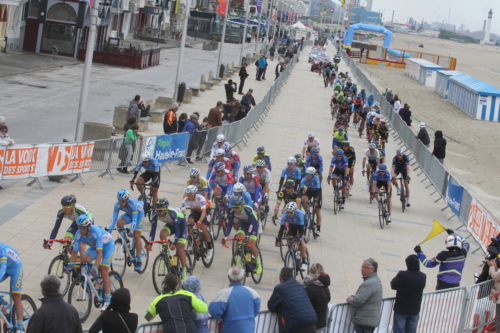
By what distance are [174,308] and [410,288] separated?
12.2 feet

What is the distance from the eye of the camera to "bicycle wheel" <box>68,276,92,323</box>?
9.29m

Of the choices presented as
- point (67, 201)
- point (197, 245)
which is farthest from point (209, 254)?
point (67, 201)

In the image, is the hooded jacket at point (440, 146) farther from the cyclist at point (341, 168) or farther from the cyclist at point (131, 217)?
the cyclist at point (131, 217)

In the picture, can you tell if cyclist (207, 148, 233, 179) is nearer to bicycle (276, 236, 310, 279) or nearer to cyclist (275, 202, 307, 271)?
cyclist (275, 202, 307, 271)

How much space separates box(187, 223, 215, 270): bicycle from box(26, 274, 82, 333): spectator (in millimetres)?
5558

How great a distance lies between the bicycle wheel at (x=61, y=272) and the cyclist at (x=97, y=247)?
0.31m

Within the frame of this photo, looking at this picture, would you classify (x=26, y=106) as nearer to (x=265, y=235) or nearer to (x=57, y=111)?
(x=57, y=111)

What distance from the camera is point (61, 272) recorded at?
10109 mm

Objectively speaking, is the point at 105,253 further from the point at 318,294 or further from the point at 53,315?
the point at 318,294

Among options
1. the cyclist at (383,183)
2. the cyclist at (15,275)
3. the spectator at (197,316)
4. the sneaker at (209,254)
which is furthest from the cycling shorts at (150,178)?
the spectator at (197,316)

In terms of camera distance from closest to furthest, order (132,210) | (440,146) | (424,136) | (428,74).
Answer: (132,210) → (440,146) → (424,136) → (428,74)

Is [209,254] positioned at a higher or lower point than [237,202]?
lower

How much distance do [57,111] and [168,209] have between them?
19481mm

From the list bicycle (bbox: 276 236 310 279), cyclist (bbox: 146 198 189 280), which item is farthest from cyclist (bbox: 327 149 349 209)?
cyclist (bbox: 146 198 189 280)
